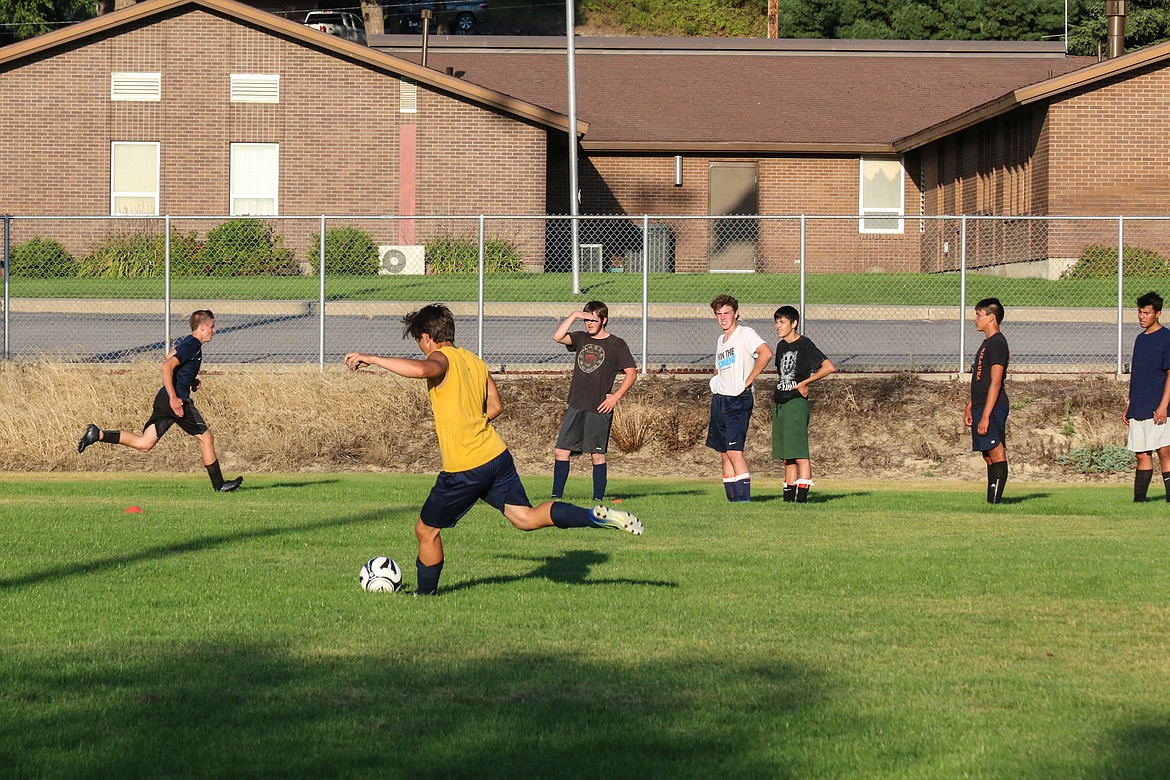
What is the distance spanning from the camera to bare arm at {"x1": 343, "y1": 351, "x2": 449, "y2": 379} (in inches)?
294

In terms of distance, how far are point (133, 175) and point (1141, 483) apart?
25.8 m

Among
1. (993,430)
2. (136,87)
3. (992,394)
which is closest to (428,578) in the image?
(992,394)

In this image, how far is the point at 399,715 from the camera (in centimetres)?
564

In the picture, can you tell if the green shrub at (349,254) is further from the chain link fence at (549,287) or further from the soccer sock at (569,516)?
the soccer sock at (569,516)

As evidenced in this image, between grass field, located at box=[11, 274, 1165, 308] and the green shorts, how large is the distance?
33.6ft

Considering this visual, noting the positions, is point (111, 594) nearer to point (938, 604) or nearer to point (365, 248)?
point (938, 604)

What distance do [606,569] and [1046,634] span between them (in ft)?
9.93

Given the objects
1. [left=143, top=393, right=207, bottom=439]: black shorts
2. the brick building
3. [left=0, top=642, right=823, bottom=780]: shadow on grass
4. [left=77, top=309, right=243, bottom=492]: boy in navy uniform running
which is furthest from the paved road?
[left=0, top=642, right=823, bottom=780]: shadow on grass

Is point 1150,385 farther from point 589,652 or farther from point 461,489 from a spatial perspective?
point 589,652

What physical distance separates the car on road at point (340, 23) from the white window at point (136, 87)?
963 centimetres

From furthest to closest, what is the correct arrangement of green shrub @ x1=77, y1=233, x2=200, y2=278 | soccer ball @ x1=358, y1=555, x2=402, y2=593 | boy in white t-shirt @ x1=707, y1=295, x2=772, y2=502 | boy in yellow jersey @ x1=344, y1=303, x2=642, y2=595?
green shrub @ x1=77, y1=233, x2=200, y2=278, boy in white t-shirt @ x1=707, y1=295, x2=772, y2=502, soccer ball @ x1=358, y1=555, x2=402, y2=593, boy in yellow jersey @ x1=344, y1=303, x2=642, y2=595

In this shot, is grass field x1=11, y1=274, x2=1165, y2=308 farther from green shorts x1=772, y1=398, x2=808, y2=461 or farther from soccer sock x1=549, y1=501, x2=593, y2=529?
soccer sock x1=549, y1=501, x2=593, y2=529

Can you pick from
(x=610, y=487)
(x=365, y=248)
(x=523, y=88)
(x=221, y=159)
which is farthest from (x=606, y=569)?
(x=523, y=88)

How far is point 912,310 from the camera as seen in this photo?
23.2 metres
